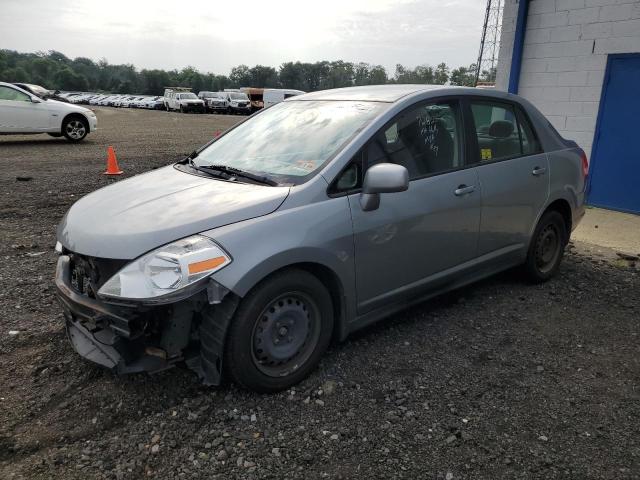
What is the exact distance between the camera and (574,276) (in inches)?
199

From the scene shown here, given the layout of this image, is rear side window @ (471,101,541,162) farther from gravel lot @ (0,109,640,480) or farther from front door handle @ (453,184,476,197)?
gravel lot @ (0,109,640,480)

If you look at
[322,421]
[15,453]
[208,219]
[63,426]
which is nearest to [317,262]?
[208,219]

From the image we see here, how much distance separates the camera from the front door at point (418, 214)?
3230 millimetres

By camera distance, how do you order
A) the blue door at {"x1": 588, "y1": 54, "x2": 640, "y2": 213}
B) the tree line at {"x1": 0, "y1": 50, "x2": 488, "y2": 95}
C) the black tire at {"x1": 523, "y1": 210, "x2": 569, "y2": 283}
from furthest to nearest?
1. the tree line at {"x1": 0, "y1": 50, "x2": 488, "y2": 95}
2. the blue door at {"x1": 588, "y1": 54, "x2": 640, "y2": 213}
3. the black tire at {"x1": 523, "y1": 210, "x2": 569, "y2": 283}

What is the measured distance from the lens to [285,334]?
117 inches

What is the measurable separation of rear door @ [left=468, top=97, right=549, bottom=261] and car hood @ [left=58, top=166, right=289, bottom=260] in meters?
1.79

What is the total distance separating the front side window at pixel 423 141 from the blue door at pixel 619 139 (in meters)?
4.52

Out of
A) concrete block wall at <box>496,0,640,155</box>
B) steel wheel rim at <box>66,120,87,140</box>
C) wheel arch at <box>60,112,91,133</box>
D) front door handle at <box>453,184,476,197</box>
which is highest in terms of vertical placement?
concrete block wall at <box>496,0,640,155</box>

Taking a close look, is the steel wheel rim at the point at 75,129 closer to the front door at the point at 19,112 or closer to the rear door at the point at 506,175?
the front door at the point at 19,112

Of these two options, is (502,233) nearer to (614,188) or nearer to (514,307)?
(514,307)

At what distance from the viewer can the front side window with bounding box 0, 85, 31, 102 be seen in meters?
13.0

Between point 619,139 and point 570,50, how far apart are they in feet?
4.97

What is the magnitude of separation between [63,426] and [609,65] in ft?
25.4

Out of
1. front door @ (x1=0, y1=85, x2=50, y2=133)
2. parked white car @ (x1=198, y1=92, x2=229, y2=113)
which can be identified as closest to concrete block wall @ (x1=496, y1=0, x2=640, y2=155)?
front door @ (x1=0, y1=85, x2=50, y2=133)
